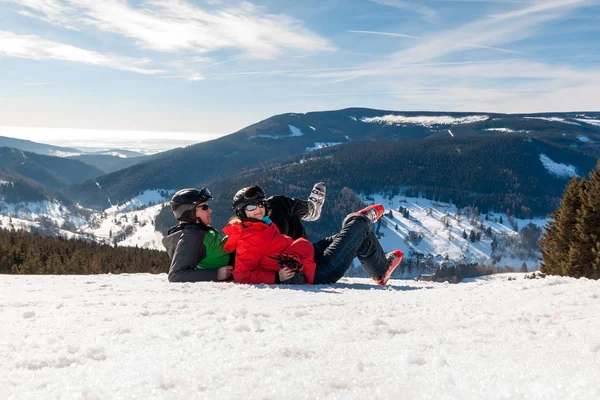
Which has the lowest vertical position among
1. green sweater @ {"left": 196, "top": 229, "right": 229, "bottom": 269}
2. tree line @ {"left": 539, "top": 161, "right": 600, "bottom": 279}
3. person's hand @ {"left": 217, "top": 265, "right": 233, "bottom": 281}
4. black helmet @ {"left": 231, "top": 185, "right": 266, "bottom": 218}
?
tree line @ {"left": 539, "top": 161, "right": 600, "bottom": 279}

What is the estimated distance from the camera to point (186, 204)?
8.34m

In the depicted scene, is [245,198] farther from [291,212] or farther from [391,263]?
[391,263]

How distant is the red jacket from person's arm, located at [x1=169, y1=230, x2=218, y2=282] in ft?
1.68

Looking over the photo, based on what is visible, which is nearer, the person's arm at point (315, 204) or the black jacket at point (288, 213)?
the black jacket at point (288, 213)

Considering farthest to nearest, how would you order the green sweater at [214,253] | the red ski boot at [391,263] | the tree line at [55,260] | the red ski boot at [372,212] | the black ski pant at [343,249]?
the tree line at [55,260], the red ski boot at [391,263], the red ski boot at [372,212], the black ski pant at [343,249], the green sweater at [214,253]

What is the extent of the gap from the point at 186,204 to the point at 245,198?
1293 millimetres

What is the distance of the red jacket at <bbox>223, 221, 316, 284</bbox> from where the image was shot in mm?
7770

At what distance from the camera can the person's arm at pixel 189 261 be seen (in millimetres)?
7963

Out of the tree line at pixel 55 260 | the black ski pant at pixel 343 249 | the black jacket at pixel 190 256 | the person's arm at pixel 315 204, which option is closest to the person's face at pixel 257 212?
the black jacket at pixel 190 256

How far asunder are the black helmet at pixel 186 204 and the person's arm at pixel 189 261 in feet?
1.25

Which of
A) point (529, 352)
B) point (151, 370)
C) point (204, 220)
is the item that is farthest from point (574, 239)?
point (151, 370)

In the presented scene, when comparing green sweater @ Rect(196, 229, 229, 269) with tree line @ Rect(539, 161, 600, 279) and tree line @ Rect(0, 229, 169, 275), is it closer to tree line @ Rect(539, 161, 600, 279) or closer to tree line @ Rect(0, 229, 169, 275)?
tree line @ Rect(539, 161, 600, 279)

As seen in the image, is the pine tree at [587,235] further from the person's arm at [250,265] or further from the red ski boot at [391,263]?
the person's arm at [250,265]

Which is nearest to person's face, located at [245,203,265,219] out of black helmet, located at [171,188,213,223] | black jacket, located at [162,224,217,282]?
black jacket, located at [162,224,217,282]
